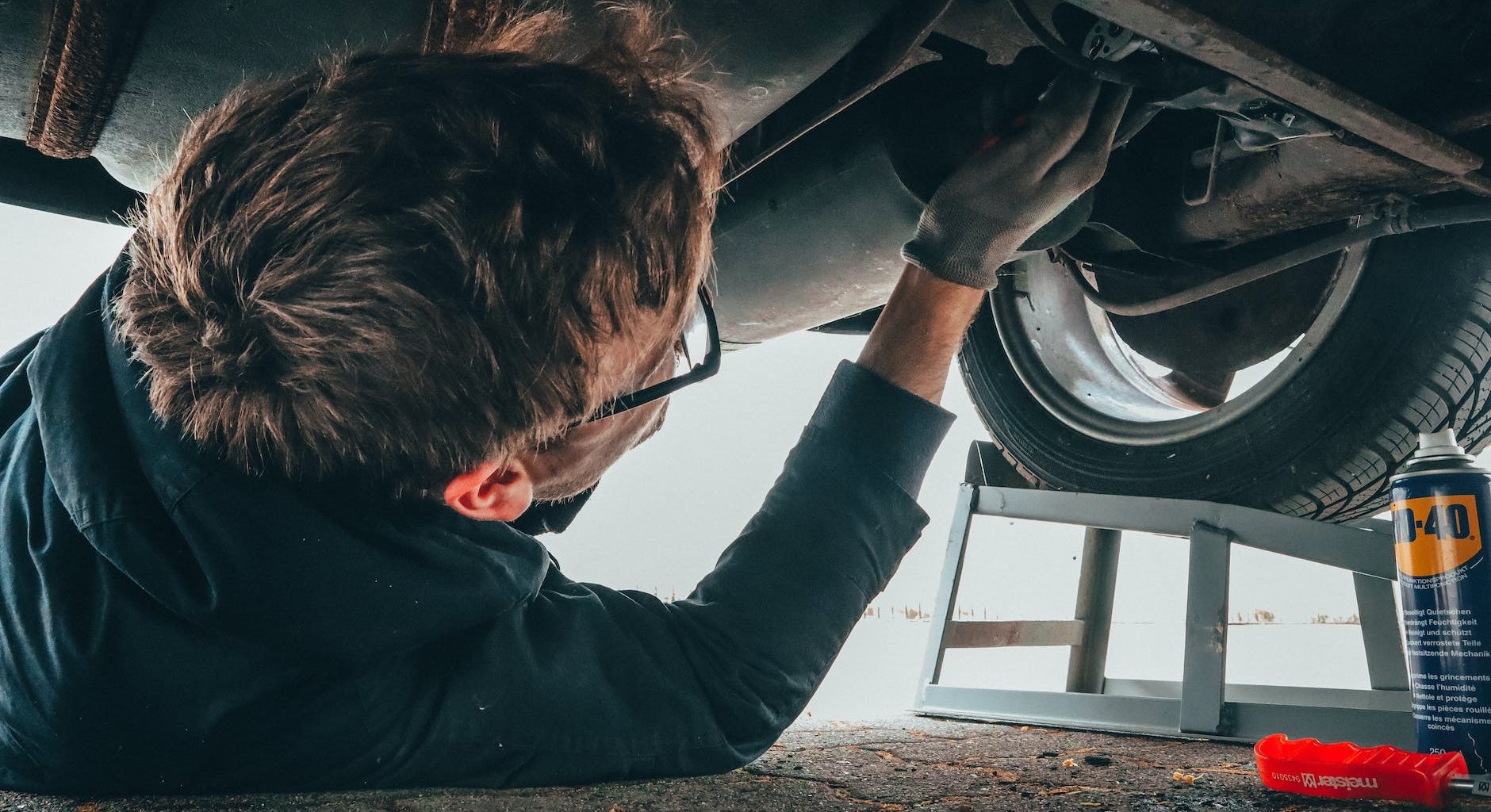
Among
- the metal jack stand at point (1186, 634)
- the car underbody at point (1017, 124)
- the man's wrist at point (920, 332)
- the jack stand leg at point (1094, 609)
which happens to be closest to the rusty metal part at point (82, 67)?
the car underbody at point (1017, 124)

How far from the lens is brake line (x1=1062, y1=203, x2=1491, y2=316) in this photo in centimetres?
100

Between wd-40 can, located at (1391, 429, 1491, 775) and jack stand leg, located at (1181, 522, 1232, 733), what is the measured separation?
0.37m

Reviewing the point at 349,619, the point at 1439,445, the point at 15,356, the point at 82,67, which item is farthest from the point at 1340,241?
the point at 15,356

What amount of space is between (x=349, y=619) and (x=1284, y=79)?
844 mm

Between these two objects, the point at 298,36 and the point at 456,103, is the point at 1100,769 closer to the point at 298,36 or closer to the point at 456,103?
the point at 456,103

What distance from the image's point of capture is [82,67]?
2.39 feet

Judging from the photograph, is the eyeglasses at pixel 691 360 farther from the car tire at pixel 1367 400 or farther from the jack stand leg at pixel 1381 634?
the jack stand leg at pixel 1381 634

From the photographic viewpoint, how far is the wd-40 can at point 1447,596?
0.78m

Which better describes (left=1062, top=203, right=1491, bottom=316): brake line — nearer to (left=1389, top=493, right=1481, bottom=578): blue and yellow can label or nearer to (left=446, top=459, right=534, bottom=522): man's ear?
(left=1389, top=493, right=1481, bottom=578): blue and yellow can label

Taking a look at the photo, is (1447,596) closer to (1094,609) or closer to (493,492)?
(493,492)

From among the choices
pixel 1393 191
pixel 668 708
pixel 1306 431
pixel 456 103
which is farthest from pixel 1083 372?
pixel 456 103

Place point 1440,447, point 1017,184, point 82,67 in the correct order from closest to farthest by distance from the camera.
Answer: point 82,67
point 1440,447
point 1017,184

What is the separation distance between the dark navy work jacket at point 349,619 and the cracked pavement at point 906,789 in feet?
0.06

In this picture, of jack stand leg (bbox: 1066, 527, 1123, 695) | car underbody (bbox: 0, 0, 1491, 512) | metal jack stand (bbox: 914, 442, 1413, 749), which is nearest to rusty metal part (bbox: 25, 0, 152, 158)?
car underbody (bbox: 0, 0, 1491, 512)
